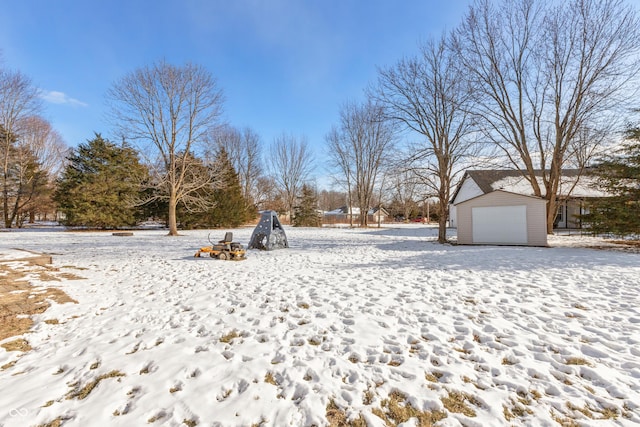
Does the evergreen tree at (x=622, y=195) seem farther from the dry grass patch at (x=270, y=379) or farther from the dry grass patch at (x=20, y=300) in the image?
the dry grass patch at (x=20, y=300)

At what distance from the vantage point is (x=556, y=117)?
549 inches

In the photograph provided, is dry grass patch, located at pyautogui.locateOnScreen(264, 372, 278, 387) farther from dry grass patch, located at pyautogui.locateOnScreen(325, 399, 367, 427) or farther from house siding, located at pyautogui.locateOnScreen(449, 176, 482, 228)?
house siding, located at pyautogui.locateOnScreen(449, 176, 482, 228)

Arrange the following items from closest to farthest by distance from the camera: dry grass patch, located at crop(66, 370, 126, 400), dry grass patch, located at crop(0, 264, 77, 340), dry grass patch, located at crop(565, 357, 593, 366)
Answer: dry grass patch, located at crop(66, 370, 126, 400), dry grass patch, located at crop(565, 357, 593, 366), dry grass patch, located at crop(0, 264, 77, 340)

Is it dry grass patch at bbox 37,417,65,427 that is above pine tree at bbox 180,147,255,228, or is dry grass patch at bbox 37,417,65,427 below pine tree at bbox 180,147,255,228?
below

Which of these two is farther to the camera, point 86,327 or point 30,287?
point 30,287

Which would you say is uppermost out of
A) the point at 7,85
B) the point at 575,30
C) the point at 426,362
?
the point at 7,85

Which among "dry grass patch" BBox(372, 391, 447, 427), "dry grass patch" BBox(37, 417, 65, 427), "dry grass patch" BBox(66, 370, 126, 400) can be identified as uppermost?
"dry grass patch" BBox(37, 417, 65, 427)

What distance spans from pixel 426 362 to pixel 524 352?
3.55 feet

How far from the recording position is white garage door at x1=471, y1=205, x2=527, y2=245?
11.9 meters

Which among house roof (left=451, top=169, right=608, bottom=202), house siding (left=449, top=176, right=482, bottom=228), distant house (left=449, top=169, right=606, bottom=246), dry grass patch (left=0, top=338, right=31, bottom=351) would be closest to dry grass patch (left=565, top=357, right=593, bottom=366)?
dry grass patch (left=0, top=338, right=31, bottom=351)

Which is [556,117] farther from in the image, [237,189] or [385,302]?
[237,189]

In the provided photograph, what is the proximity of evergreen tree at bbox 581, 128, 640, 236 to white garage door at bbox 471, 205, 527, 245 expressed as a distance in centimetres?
253

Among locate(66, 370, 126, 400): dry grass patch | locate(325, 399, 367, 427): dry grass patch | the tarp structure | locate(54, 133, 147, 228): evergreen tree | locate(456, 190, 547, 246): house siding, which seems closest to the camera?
locate(325, 399, 367, 427): dry grass patch

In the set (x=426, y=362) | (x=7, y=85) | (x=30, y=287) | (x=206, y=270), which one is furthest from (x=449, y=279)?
(x=7, y=85)
